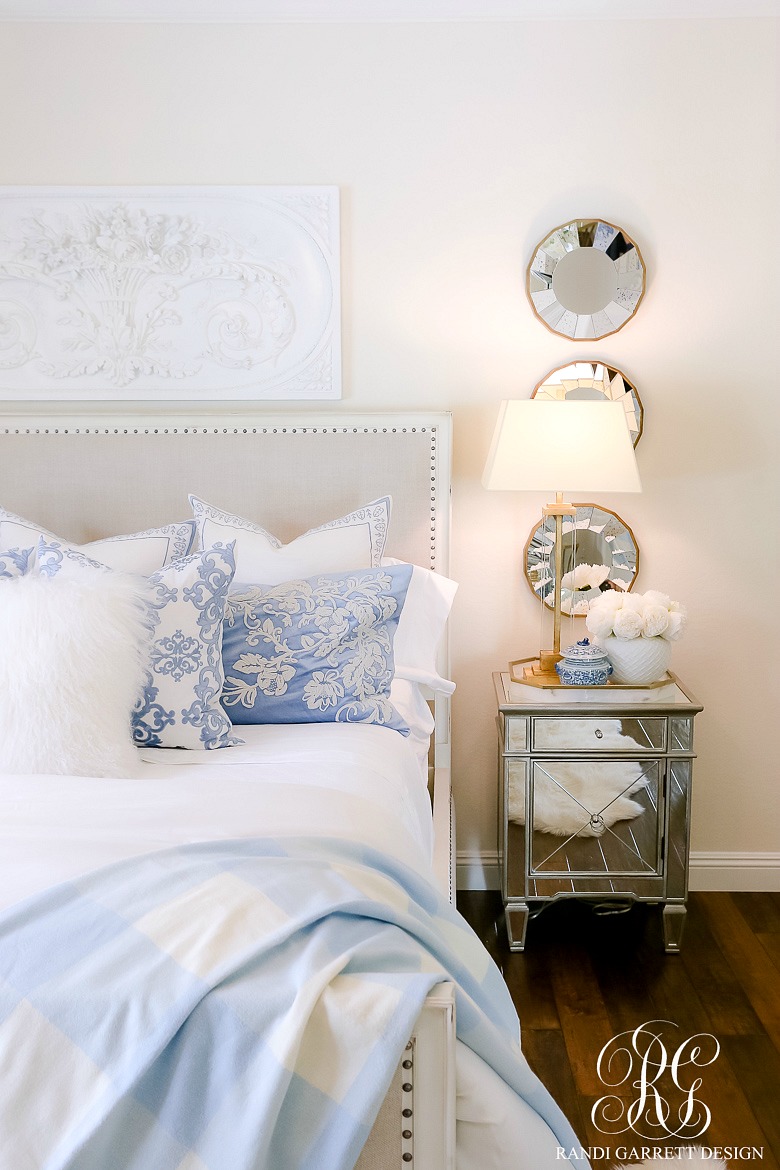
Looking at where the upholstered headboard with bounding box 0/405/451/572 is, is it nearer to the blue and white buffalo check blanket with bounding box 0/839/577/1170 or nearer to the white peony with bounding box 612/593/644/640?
the white peony with bounding box 612/593/644/640

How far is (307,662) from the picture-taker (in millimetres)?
2025

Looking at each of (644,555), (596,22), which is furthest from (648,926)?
(596,22)

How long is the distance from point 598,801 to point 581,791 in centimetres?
5

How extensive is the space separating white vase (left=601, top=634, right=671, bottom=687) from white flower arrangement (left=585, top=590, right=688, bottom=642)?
0.02m

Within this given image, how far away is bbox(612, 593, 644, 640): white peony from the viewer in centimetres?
233

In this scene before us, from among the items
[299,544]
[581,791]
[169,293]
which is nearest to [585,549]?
[581,791]

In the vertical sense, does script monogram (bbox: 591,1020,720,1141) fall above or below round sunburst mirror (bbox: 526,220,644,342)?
below

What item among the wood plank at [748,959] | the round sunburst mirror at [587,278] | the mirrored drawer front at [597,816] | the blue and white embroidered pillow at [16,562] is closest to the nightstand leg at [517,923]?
the mirrored drawer front at [597,816]

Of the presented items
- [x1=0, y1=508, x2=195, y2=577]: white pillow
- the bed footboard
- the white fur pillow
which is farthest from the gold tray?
the bed footboard

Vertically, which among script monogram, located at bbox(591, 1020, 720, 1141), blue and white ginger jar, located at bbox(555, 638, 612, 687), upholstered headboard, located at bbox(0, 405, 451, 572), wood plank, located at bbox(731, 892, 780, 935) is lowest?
wood plank, located at bbox(731, 892, 780, 935)

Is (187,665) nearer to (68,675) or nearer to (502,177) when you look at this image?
(68,675)

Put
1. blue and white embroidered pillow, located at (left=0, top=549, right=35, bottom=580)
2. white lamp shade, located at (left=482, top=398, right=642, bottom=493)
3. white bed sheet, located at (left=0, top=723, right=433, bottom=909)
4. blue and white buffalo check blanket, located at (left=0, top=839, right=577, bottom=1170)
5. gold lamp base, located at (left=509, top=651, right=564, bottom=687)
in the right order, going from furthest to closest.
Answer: gold lamp base, located at (left=509, top=651, right=564, bottom=687) → white lamp shade, located at (left=482, top=398, right=642, bottom=493) → blue and white embroidered pillow, located at (left=0, top=549, right=35, bottom=580) → white bed sheet, located at (left=0, top=723, right=433, bottom=909) → blue and white buffalo check blanket, located at (left=0, top=839, right=577, bottom=1170)

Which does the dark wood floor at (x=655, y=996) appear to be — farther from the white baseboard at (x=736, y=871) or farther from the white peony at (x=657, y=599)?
the white peony at (x=657, y=599)

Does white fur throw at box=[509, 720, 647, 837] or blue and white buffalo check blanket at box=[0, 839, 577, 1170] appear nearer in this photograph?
blue and white buffalo check blanket at box=[0, 839, 577, 1170]
